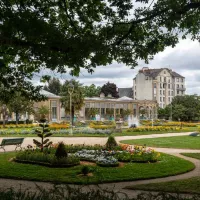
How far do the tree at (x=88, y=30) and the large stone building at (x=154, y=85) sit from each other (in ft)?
293

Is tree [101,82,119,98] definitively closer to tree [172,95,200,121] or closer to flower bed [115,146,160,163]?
tree [172,95,200,121]

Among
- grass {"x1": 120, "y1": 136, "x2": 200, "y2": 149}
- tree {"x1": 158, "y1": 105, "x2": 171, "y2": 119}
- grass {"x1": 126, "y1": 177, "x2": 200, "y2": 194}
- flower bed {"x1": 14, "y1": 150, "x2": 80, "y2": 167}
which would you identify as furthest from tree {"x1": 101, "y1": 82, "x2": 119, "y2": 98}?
grass {"x1": 126, "y1": 177, "x2": 200, "y2": 194}

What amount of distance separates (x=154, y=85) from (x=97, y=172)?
88.0 m

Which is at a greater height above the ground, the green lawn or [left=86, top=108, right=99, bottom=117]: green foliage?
[left=86, top=108, right=99, bottom=117]: green foliage

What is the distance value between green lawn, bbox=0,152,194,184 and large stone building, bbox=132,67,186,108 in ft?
278

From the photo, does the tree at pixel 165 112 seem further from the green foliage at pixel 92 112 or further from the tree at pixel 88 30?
the tree at pixel 88 30

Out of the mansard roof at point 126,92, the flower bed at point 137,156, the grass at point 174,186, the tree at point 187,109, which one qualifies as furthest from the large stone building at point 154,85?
the grass at point 174,186

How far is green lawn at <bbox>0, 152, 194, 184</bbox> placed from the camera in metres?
11.1

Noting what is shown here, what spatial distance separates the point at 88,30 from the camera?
29.8ft

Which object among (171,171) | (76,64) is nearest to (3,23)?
(76,64)

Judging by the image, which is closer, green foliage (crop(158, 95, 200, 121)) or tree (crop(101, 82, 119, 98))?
green foliage (crop(158, 95, 200, 121))

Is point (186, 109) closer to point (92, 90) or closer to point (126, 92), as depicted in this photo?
point (92, 90)

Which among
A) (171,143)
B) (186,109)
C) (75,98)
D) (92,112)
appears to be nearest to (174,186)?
(171,143)

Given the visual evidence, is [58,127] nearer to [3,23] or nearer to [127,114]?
[3,23]
